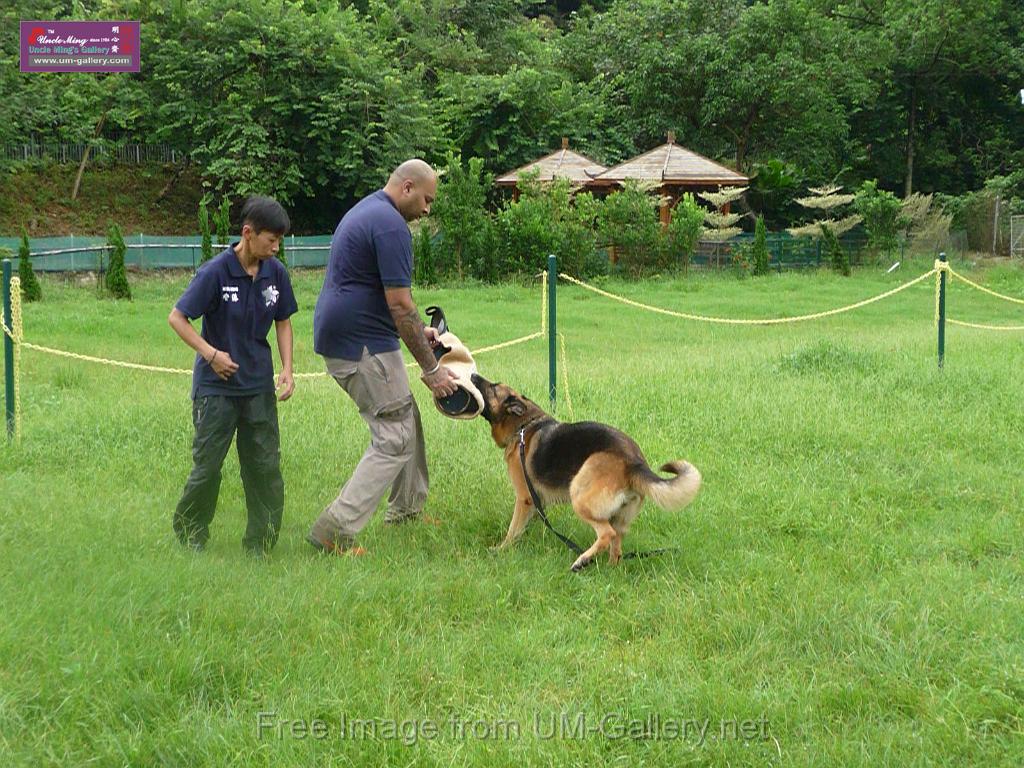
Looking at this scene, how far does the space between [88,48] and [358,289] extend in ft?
88.5

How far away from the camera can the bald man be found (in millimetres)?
4922

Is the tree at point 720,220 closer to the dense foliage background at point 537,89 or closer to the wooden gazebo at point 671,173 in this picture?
the wooden gazebo at point 671,173

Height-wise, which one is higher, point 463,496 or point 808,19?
point 808,19

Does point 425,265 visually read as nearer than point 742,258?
Yes

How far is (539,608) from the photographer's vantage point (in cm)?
440

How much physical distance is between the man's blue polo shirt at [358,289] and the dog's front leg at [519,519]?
103cm

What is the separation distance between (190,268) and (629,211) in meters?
10.8

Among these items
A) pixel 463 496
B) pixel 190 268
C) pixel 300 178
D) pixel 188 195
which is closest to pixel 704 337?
pixel 463 496

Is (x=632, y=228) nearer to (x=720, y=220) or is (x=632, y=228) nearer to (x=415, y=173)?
(x=720, y=220)

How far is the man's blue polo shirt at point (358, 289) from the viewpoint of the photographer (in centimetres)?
493

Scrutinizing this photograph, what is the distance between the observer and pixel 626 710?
3430 mm

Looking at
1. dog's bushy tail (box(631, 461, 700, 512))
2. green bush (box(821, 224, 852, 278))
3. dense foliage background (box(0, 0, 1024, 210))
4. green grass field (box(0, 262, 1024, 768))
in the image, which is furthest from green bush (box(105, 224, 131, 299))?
dog's bushy tail (box(631, 461, 700, 512))

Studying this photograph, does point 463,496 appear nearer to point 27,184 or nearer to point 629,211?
point 629,211

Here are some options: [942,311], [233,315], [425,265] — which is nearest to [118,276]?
[425,265]
